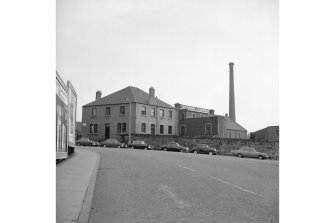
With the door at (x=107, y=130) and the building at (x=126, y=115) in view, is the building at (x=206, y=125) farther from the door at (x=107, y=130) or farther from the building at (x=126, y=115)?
the door at (x=107, y=130)

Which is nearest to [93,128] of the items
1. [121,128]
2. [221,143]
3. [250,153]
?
[121,128]

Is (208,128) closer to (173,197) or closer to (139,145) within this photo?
(139,145)

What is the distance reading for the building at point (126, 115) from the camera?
5334cm

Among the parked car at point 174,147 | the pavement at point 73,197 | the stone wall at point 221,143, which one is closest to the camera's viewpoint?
the pavement at point 73,197

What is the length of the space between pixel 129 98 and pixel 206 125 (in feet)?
45.3

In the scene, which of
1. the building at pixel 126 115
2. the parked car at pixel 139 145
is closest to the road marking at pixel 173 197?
the parked car at pixel 139 145

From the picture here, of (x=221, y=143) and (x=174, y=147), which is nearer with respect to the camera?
(x=221, y=143)

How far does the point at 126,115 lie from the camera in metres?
53.5

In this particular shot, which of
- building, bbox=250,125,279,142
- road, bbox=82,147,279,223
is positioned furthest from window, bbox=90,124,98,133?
road, bbox=82,147,279,223
